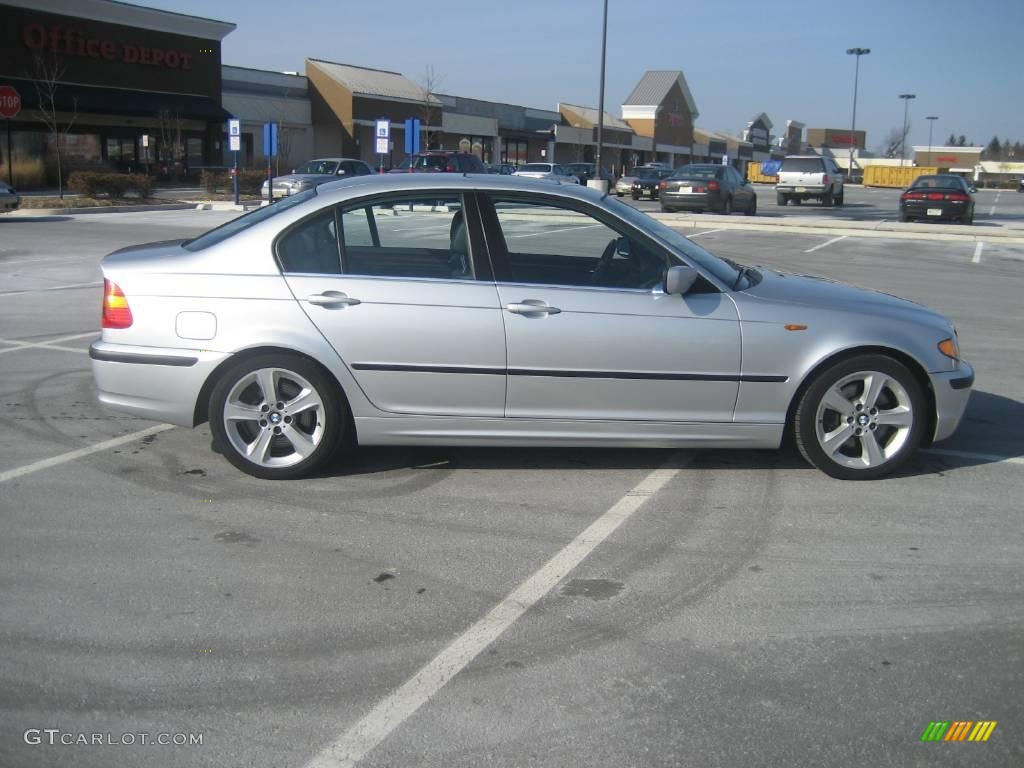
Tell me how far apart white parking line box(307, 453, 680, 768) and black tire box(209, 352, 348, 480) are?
152 cm

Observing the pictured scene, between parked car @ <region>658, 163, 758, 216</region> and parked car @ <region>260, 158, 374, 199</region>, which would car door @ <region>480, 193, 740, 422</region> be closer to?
parked car @ <region>658, 163, 758, 216</region>

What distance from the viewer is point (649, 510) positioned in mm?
5035

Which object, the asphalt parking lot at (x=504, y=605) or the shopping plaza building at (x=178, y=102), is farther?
the shopping plaza building at (x=178, y=102)

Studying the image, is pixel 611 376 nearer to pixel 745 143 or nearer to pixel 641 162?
pixel 641 162

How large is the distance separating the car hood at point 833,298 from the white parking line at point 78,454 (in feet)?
12.4

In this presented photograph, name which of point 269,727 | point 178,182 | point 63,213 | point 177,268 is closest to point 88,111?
point 178,182

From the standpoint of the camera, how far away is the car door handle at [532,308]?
5.13 meters

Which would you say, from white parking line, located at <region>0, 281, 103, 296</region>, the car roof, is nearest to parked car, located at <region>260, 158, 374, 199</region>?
white parking line, located at <region>0, 281, 103, 296</region>

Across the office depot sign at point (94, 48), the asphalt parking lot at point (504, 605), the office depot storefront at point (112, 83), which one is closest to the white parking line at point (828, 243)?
the asphalt parking lot at point (504, 605)

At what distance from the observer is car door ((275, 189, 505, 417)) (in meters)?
5.14

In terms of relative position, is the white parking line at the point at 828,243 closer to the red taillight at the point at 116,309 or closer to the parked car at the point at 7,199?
the red taillight at the point at 116,309

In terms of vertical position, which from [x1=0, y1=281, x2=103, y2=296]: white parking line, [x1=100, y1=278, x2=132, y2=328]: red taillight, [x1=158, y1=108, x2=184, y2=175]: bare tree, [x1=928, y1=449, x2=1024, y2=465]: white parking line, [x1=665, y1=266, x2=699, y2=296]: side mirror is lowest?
[x1=928, y1=449, x2=1024, y2=465]: white parking line

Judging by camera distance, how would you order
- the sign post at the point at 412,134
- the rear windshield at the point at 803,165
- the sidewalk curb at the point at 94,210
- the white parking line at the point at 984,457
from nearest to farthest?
the white parking line at the point at 984,457 → the sidewalk curb at the point at 94,210 → the sign post at the point at 412,134 → the rear windshield at the point at 803,165

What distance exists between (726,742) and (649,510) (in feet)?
6.71
